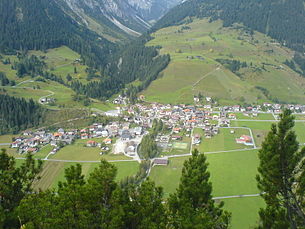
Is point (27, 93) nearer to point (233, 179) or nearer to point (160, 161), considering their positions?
point (160, 161)

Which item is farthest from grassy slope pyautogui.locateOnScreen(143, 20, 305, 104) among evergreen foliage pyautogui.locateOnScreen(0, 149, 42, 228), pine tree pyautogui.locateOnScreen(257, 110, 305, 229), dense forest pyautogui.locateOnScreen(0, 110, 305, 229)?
evergreen foliage pyautogui.locateOnScreen(0, 149, 42, 228)

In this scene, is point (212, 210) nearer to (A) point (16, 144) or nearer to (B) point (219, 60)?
(A) point (16, 144)

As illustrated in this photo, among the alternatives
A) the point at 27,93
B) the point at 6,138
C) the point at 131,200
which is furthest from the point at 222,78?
the point at 131,200

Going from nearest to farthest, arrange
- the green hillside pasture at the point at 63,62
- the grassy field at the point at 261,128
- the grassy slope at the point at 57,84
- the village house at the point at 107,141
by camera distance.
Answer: the village house at the point at 107,141
the grassy field at the point at 261,128
the grassy slope at the point at 57,84
the green hillside pasture at the point at 63,62

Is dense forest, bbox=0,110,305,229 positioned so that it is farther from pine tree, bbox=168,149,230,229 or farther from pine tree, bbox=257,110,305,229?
pine tree, bbox=168,149,230,229

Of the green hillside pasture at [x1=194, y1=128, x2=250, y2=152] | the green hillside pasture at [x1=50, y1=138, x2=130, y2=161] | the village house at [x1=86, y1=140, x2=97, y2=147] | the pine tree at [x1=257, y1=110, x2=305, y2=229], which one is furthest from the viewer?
the village house at [x1=86, y1=140, x2=97, y2=147]

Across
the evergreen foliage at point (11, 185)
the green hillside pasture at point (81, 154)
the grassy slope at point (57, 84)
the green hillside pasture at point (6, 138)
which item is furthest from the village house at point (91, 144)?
the evergreen foliage at point (11, 185)

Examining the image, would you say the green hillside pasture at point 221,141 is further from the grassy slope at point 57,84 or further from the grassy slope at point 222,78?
the grassy slope at point 57,84
